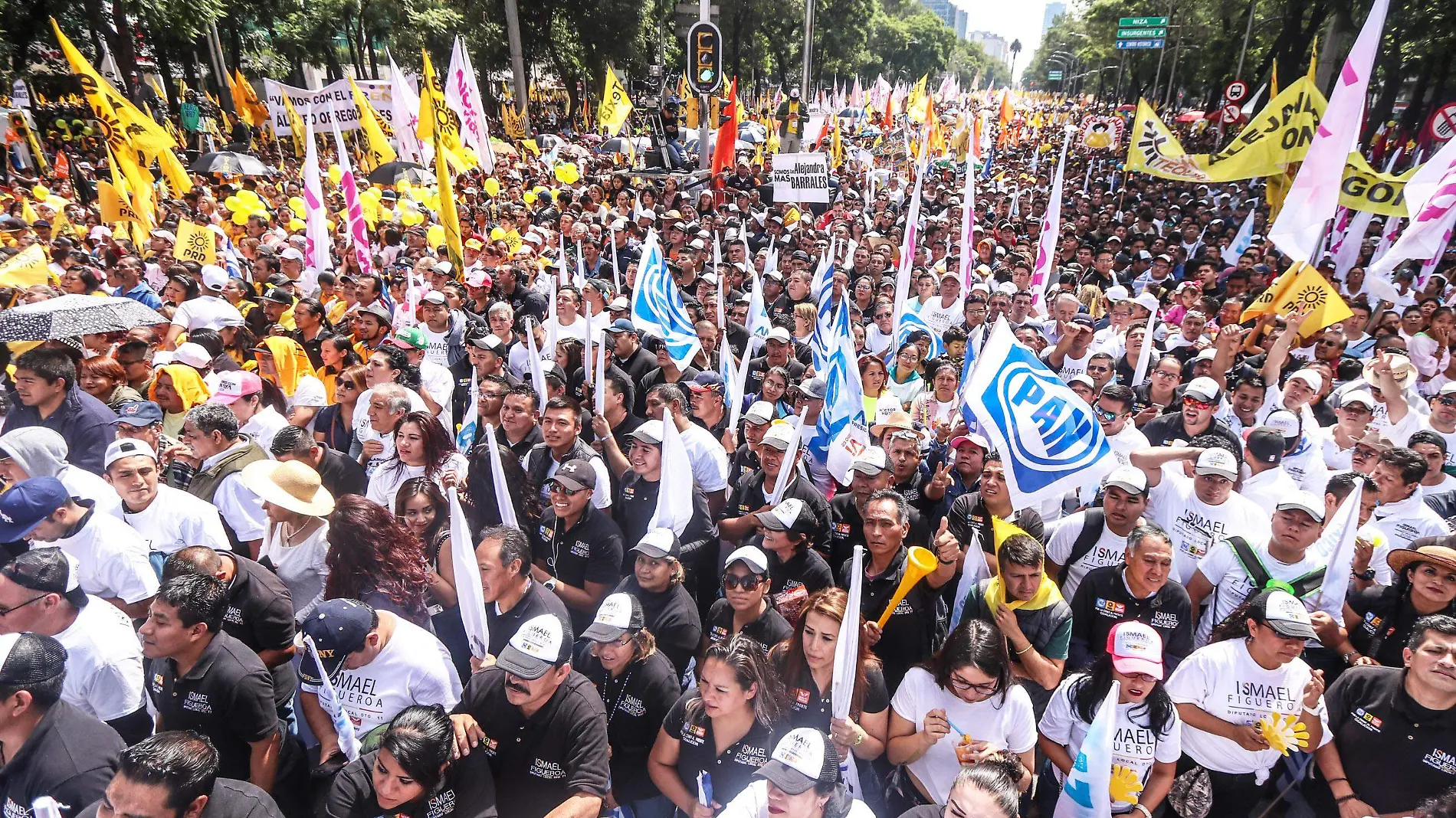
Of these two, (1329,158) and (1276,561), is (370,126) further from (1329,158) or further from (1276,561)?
(1276,561)

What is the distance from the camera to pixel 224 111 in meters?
26.6

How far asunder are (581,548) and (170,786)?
2176 millimetres

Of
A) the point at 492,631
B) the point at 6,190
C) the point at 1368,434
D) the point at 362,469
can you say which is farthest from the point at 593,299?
the point at 6,190

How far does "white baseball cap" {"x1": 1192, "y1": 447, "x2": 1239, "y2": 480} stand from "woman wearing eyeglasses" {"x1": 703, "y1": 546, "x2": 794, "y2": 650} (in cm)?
244

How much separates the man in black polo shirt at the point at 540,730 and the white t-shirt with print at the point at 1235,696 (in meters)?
2.46

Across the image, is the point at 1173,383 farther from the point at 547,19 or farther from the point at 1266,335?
the point at 547,19

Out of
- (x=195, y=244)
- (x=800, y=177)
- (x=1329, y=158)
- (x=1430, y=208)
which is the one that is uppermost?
(x=1329, y=158)

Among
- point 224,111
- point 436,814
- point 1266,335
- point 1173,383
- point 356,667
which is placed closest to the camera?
point 436,814

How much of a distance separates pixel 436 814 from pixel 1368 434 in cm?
571

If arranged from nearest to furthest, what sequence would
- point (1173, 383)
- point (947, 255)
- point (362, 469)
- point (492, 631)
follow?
point (492, 631) < point (362, 469) < point (1173, 383) < point (947, 255)

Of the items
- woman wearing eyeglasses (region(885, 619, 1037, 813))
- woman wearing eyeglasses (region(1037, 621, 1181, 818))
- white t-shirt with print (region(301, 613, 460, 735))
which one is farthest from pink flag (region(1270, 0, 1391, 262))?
white t-shirt with print (region(301, 613, 460, 735))

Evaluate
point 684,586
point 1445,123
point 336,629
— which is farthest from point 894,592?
point 1445,123

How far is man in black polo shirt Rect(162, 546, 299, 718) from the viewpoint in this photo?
338 cm

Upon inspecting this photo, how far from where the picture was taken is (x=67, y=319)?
17.8 ft
